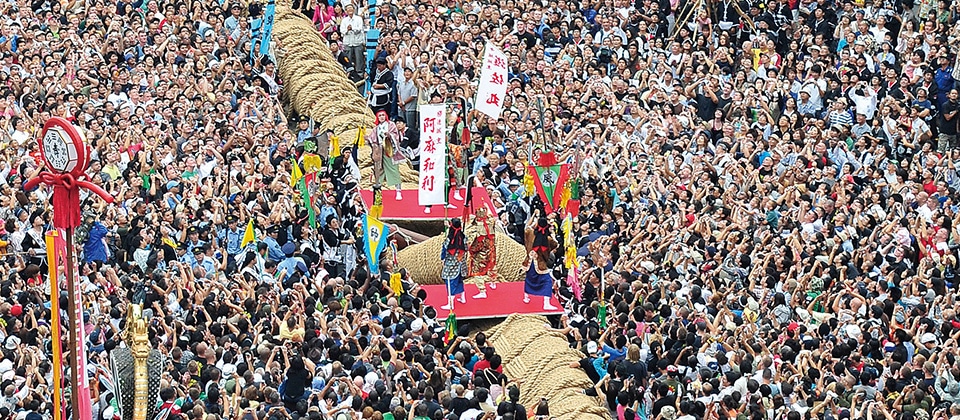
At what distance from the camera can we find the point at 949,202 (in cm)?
2828

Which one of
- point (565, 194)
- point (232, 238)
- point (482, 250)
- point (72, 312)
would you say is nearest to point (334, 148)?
point (565, 194)

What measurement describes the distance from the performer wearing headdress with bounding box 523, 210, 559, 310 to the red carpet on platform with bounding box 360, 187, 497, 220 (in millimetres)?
2480

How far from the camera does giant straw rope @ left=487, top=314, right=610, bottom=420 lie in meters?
24.1

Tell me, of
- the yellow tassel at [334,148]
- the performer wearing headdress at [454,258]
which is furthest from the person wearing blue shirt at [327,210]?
the yellow tassel at [334,148]

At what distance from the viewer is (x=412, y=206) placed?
30375mm

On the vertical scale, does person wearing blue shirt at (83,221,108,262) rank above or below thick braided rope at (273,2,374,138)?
above

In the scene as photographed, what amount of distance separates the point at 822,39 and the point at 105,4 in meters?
12.4

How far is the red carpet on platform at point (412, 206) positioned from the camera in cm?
2994

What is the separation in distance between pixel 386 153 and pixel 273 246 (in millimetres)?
4037

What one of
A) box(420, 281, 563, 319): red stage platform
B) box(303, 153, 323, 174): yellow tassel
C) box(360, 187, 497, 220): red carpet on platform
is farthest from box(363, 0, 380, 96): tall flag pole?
box(420, 281, 563, 319): red stage platform

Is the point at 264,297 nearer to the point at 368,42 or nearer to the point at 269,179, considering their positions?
the point at 269,179

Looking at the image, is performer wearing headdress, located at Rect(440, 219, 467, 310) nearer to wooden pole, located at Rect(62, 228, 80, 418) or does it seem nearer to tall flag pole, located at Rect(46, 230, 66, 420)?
tall flag pole, located at Rect(46, 230, 66, 420)

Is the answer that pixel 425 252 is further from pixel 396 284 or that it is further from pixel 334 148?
pixel 334 148

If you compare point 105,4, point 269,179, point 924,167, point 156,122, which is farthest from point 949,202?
point 105,4
